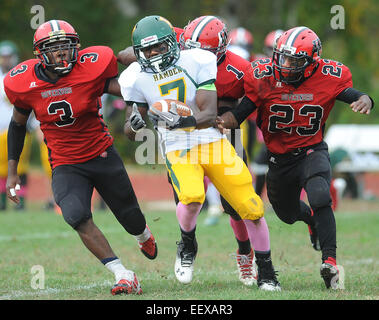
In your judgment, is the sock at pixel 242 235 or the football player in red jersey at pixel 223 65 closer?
the football player in red jersey at pixel 223 65

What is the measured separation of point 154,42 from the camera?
5.09 m

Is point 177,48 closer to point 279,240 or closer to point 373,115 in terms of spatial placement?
point 279,240

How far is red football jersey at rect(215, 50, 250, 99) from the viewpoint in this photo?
5605 mm

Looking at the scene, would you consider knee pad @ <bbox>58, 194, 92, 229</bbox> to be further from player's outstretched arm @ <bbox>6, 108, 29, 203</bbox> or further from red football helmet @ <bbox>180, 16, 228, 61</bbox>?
red football helmet @ <bbox>180, 16, 228, 61</bbox>

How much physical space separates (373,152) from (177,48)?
1274cm

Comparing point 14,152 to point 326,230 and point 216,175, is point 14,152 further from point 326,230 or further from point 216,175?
point 326,230

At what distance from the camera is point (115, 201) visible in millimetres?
5684

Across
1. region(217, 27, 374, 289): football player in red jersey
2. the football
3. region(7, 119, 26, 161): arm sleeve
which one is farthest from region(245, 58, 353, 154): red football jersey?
region(7, 119, 26, 161): arm sleeve

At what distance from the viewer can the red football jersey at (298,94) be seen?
5359 millimetres

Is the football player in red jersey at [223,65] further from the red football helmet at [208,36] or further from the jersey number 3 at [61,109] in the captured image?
the jersey number 3 at [61,109]

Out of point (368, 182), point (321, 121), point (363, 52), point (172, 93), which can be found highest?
point (172, 93)

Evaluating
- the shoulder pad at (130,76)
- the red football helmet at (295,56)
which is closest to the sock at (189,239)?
the shoulder pad at (130,76)

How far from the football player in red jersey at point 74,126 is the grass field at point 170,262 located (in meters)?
0.49
